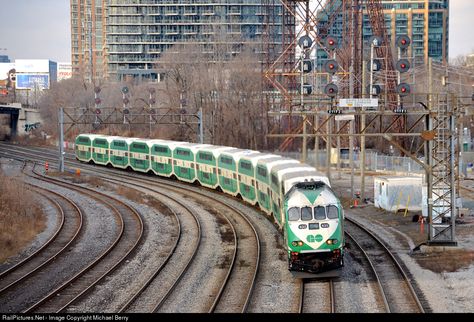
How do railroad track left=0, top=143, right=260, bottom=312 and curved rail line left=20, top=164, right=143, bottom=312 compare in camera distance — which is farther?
curved rail line left=20, top=164, right=143, bottom=312

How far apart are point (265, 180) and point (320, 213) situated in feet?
36.9

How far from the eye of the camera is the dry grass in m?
30.9

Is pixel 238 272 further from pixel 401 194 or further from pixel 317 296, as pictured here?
pixel 401 194

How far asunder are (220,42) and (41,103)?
42693 mm

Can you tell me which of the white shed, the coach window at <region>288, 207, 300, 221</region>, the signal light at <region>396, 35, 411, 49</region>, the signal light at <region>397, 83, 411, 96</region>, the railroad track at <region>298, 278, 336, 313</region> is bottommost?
the railroad track at <region>298, 278, 336, 313</region>

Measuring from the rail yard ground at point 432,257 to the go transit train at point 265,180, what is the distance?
11.6ft

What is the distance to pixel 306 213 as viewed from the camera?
23859 mm

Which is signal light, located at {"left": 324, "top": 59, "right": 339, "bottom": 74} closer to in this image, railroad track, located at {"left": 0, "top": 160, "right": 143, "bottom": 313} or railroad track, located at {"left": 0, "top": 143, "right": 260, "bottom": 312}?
railroad track, located at {"left": 0, "top": 143, "right": 260, "bottom": 312}

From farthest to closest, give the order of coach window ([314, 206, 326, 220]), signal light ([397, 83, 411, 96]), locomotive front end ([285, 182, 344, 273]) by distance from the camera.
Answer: signal light ([397, 83, 411, 96]) → coach window ([314, 206, 326, 220]) → locomotive front end ([285, 182, 344, 273])

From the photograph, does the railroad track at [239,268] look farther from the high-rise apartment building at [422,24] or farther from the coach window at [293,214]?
the high-rise apartment building at [422,24]

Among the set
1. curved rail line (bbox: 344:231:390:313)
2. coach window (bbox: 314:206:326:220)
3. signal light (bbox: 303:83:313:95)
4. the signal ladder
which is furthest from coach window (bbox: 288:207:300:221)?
signal light (bbox: 303:83:313:95)

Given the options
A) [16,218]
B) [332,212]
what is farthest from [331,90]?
[16,218]

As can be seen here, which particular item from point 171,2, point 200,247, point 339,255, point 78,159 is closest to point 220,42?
point 78,159

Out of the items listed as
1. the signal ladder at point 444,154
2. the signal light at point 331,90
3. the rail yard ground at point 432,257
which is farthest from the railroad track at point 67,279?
the signal ladder at point 444,154
